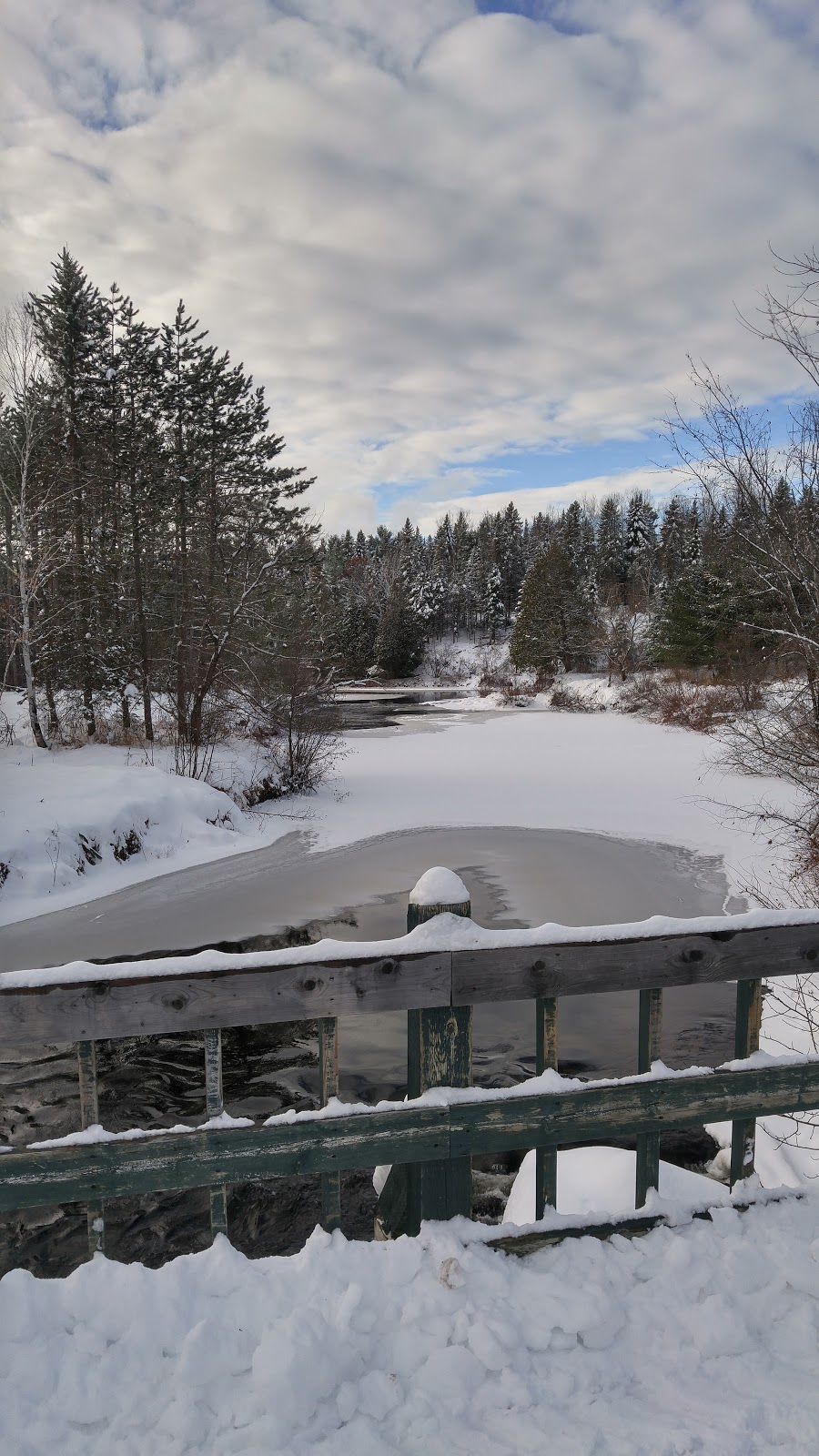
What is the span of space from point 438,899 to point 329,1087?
2.22 feet

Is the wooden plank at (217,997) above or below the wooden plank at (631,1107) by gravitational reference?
above

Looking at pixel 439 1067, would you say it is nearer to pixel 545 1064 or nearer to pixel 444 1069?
pixel 444 1069

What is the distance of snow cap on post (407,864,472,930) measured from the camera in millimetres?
2580

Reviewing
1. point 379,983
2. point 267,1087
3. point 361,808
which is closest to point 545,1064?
point 379,983

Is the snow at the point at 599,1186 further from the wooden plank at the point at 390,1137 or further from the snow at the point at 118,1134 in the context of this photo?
the snow at the point at 118,1134

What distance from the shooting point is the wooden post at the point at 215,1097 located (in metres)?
2.33

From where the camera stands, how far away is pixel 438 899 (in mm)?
2590

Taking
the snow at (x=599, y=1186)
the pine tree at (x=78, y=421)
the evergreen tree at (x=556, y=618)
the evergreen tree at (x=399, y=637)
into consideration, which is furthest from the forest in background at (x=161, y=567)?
the evergreen tree at (x=399, y=637)

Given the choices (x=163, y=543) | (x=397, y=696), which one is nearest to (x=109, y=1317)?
(x=163, y=543)

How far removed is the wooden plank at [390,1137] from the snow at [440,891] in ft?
2.05

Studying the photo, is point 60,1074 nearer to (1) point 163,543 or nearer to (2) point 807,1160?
(2) point 807,1160

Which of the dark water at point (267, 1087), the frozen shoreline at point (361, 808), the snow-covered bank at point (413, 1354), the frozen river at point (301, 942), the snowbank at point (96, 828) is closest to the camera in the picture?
the snow-covered bank at point (413, 1354)

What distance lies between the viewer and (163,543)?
23016mm

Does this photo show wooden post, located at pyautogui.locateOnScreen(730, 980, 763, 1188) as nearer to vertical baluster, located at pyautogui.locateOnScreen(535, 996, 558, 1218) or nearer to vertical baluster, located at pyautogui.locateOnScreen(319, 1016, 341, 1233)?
vertical baluster, located at pyautogui.locateOnScreen(535, 996, 558, 1218)
